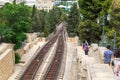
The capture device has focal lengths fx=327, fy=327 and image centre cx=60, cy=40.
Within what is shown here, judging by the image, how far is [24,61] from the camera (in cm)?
3947

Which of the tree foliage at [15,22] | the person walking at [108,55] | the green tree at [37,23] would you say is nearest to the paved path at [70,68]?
the tree foliage at [15,22]

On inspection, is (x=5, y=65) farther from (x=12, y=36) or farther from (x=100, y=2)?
(x=100, y=2)

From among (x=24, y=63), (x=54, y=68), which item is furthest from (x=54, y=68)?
(x=24, y=63)

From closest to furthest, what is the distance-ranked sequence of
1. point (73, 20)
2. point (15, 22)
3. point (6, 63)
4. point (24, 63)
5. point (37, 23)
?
1. point (6, 63)
2. point (15, 22)
3. point (24, 63)
4. point (73, 20)
5. point (37, 23)

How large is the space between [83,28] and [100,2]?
4226 mm

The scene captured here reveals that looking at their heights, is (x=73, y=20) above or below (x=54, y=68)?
above

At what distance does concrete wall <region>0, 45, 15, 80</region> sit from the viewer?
29212mm

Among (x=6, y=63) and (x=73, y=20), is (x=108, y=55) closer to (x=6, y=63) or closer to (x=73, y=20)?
(x=6, y=63)

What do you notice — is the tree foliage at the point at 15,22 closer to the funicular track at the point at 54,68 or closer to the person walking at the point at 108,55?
the funicular track at the point at 54,68

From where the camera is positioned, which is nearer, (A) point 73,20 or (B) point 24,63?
(B) point 24,63

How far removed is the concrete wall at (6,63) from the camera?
29212 mm

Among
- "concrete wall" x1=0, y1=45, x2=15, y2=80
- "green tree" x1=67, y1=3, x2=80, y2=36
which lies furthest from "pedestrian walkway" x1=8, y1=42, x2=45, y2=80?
"green tree" x1=67, y1=3, x2=80, y2=36

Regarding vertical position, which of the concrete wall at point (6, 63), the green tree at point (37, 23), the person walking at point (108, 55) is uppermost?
the person walking at point (108, 55)

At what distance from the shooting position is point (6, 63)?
31219mm
